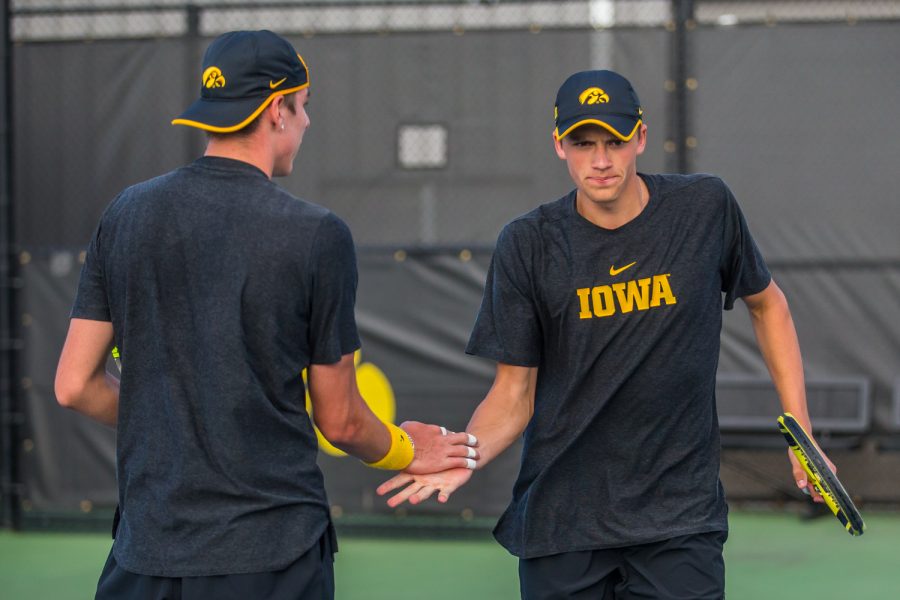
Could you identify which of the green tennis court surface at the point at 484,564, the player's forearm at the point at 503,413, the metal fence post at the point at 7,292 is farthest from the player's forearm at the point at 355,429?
the metal fence post at the point at 7,292

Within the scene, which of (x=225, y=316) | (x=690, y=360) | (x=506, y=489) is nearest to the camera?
(x=225, y=316)

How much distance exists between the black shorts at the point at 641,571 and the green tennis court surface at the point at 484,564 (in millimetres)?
2633

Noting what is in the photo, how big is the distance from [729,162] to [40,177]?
3.99 metres

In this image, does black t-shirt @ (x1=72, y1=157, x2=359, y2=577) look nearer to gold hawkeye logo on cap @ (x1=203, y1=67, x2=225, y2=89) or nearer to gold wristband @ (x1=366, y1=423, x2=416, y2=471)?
gold hawkeye logo on cap @ (x1=203, y1=67, x2=225, y2=89)

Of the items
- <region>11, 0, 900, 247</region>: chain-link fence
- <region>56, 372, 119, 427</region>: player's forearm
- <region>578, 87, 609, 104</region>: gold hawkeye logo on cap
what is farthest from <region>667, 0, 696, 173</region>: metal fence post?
<region>56, 372, 119, 427</region>: player's forearm

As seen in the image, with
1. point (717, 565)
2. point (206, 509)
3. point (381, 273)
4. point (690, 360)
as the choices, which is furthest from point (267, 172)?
point (381, 273)

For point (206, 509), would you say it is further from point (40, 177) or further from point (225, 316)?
point (40, 177)

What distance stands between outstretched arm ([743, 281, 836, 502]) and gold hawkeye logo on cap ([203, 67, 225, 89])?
1.62 metres

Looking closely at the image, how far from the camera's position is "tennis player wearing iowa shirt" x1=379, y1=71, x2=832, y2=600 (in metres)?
3.25

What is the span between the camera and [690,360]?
3.28 m

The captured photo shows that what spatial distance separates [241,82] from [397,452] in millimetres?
1034

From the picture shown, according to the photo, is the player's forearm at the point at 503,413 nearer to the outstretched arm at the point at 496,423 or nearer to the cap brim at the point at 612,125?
the outstretched arm at the point at 496,423

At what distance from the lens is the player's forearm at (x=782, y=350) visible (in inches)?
138

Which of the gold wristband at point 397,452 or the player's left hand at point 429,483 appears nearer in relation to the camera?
the gold wristband at point 397,452
